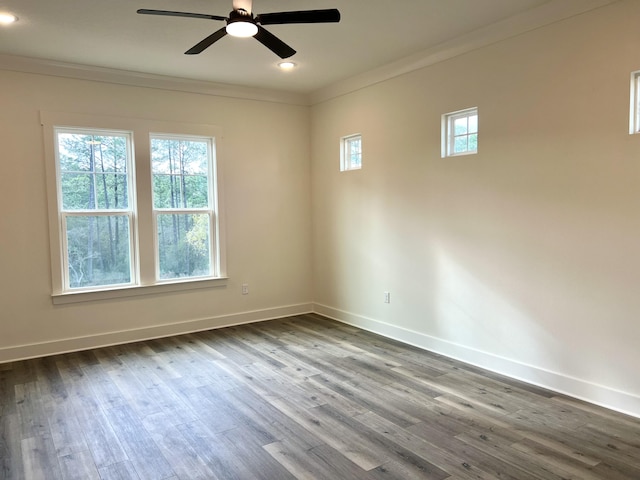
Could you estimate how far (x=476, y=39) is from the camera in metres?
3.84

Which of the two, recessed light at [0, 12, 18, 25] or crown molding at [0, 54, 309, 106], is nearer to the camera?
recessed light at [0, 12, 18, 25]

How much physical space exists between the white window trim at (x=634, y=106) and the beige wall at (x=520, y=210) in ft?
0.13

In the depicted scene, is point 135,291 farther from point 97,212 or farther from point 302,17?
point 302,17

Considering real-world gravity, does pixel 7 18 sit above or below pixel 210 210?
above

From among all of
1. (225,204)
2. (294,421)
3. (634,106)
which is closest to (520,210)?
(634,106)

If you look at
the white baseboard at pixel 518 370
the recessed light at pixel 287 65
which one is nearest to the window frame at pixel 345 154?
the recessed light at pixel 287 65

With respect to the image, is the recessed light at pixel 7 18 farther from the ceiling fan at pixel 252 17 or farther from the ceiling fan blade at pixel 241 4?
the ceiling fan blade at pixel 241 4

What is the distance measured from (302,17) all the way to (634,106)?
2.25 m

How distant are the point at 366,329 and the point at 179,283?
223cm

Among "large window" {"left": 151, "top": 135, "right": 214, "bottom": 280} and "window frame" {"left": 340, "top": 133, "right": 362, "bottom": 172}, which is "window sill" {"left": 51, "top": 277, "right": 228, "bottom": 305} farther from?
"window frame" {"left": 340, "top": 133, "right": 362, "bottom": 172}

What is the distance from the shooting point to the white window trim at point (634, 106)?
2963 millimetres

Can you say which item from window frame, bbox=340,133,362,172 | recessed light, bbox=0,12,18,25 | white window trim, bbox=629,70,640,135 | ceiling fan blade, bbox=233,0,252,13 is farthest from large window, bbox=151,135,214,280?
white window trim, bbox=629,70,640,135

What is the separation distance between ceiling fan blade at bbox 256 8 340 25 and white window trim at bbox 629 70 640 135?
6.54ft

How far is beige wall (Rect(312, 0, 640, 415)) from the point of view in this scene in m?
3.06
